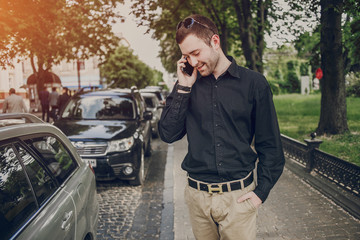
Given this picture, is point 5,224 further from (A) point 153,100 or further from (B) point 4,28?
(A) point 153,100

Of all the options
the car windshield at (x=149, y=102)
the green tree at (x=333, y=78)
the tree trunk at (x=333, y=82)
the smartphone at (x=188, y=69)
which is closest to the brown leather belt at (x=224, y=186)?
the smartphone at (x=188, y=69)

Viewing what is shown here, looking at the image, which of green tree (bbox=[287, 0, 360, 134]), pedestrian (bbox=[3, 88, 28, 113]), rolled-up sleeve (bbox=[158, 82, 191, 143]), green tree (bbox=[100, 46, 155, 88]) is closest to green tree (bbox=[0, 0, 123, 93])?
pedestrian (bbox=[3, 88, 28, 113])

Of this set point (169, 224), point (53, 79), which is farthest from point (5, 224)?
point (53, 79)

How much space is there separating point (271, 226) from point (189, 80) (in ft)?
9.80

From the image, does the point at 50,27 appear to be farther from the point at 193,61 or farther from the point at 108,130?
the point at 193,61

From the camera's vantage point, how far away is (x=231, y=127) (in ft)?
7.64

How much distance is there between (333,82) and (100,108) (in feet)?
20.7

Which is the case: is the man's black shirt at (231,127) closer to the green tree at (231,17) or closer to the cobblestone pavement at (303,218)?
the cobblestone pavement at (303,218)

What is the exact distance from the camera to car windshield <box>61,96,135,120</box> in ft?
25.6

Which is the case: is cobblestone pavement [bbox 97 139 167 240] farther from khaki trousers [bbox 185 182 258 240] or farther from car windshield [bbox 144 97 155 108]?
car windshield [bbox 144 97 155 108]

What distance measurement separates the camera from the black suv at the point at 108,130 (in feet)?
21.3

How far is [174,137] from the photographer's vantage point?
246cm

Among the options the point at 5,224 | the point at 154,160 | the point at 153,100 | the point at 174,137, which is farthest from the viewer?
the point at 153,100

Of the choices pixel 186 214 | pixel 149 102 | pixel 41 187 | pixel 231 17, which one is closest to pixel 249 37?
pixel 149 102
